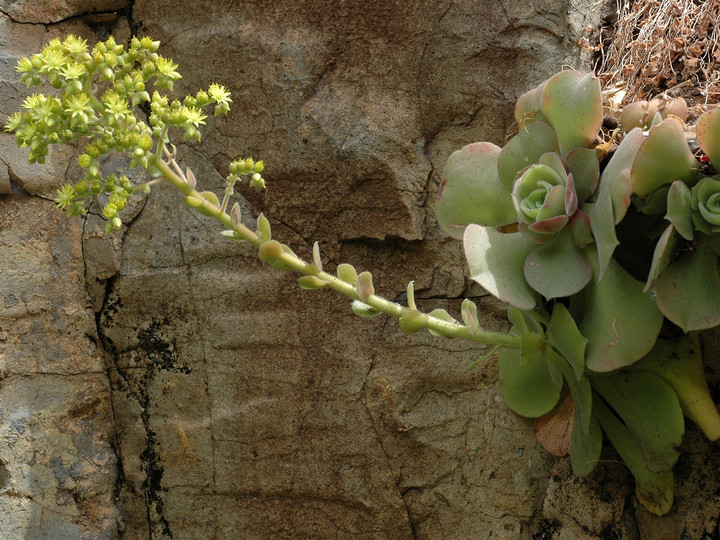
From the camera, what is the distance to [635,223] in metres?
1.32

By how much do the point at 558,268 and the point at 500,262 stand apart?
3.9 inches

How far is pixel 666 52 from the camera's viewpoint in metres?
1.59

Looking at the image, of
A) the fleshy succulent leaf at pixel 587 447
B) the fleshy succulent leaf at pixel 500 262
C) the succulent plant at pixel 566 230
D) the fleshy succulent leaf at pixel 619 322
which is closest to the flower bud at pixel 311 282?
the succulent plant at pixel 566 230

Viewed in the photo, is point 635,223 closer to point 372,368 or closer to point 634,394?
point 634,394

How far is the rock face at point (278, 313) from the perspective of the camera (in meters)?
1.64

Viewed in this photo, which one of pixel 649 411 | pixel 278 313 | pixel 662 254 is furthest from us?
pixel 278 313

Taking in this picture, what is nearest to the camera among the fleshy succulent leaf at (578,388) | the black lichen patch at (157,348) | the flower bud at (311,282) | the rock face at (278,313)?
the flower bud at (311,282)

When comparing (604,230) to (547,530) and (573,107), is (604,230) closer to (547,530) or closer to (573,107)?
(573,107)

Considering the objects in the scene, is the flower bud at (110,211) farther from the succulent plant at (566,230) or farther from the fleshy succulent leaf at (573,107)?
the fleshy succulent leaf at (573,107)

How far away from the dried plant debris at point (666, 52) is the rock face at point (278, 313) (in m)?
0.10

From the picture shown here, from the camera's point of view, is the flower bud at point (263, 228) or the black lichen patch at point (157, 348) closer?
the flower bud at point (263, 228)

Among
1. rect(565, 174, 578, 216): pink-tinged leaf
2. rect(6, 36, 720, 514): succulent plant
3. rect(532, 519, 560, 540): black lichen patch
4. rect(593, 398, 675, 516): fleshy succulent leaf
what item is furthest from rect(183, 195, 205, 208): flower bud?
rect(532, 519, 560, 540): black lichen patch

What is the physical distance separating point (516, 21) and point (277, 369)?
36.9 inches

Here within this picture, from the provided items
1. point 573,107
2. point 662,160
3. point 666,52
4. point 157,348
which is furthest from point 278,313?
point 666,52
